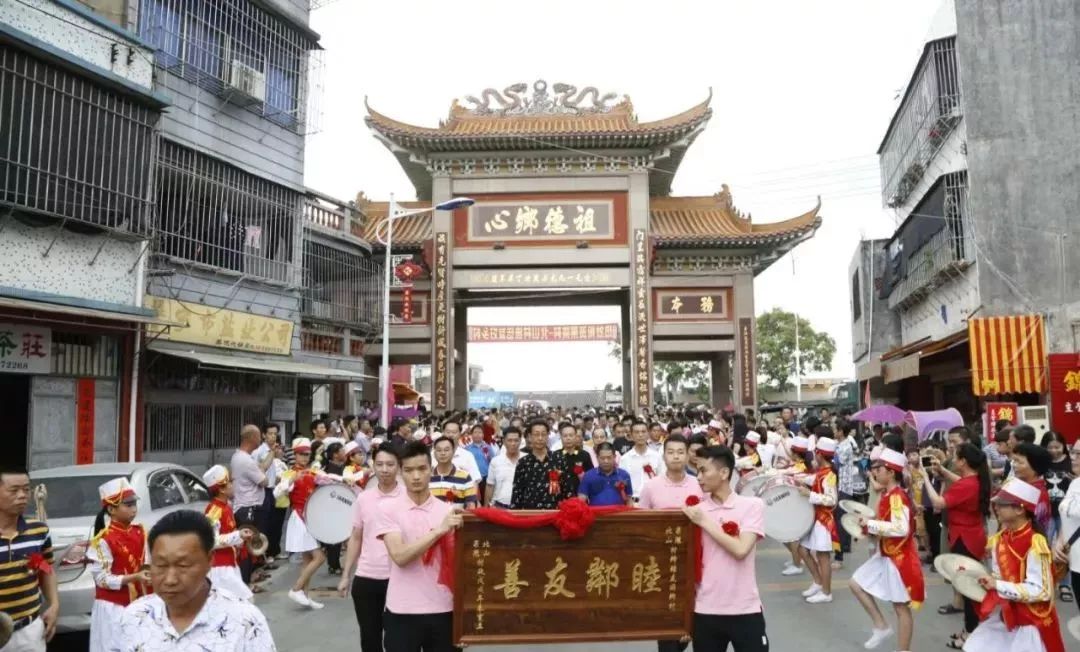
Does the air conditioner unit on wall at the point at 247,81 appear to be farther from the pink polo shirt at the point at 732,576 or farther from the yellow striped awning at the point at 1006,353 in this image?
the yellow striped awning at the point at 1006,353

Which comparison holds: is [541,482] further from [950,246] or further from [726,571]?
[950,246]

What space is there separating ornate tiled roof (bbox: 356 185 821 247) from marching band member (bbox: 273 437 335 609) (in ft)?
54.4

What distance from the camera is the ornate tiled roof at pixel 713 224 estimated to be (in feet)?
81.7

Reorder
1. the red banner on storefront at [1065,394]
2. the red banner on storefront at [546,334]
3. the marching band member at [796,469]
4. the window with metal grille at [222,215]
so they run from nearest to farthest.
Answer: the marching band member at [796,469] → the window with metal grille at [222,215] → the red banner on storefront at [1065,394] → the red banner on storefront at [546,334]

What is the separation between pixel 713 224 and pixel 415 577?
23658 millimetres

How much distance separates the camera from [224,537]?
5.55 metres

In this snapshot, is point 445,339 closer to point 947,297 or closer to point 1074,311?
point 947,297


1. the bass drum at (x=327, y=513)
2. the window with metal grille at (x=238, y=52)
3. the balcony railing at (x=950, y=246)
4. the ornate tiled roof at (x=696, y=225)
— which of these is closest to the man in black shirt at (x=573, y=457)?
the bass drum at (x=327, y=513)

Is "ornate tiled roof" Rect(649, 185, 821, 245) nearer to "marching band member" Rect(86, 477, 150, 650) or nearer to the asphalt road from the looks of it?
the asphalt road

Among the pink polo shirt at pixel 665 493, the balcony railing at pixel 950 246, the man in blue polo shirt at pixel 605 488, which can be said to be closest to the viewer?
the pink polo shirt at pixel 665 493

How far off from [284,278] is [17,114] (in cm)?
670

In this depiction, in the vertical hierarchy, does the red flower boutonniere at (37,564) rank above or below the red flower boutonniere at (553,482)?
below

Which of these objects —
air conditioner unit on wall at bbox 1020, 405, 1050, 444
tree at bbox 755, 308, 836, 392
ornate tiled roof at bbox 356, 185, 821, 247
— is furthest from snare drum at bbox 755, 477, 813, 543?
tree at bbox 755, 308, 836, 392

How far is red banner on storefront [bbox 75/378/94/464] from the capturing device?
11.7 metres
